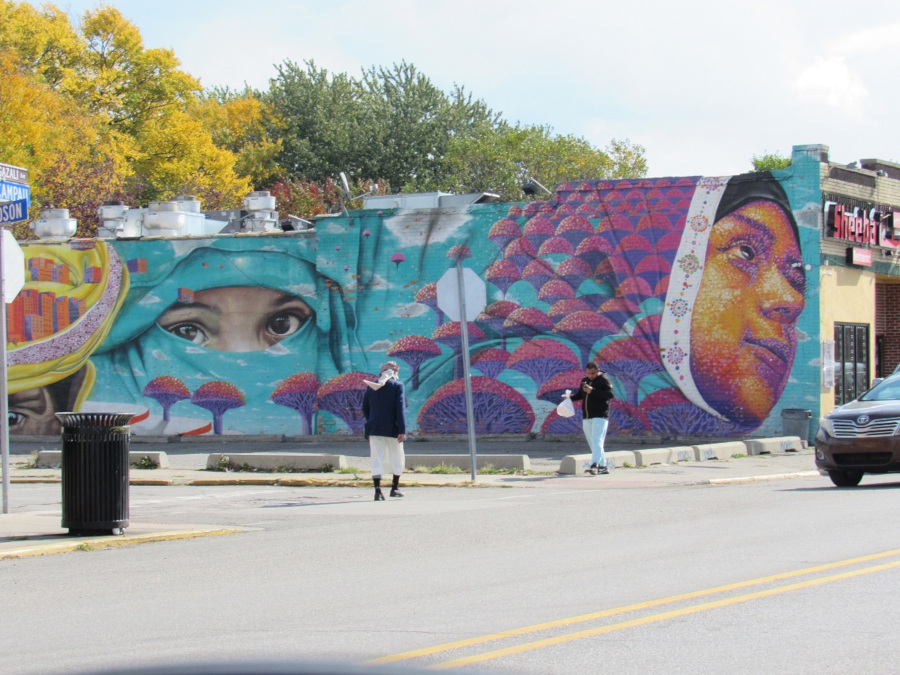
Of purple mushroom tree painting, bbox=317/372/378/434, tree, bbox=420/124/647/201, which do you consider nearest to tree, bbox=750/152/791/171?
tree, bbox=420/124/647/201

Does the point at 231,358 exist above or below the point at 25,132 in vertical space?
below

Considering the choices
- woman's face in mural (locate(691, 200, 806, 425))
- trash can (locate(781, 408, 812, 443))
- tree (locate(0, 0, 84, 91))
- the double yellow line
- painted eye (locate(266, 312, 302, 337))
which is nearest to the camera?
the double yellow line

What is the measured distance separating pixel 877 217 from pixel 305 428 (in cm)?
1420

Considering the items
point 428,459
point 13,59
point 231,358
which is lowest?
point 428,459

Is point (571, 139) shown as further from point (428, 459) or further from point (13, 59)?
point (428, 459)

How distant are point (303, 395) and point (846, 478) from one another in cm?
1518

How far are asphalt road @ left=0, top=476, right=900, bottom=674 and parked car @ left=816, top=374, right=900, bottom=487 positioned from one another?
72.8 inches

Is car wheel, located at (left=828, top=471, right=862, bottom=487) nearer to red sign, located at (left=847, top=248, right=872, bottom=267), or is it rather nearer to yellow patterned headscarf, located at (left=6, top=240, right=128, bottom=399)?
red sign, located at (left=847, top=248, right=872, bottom=267)

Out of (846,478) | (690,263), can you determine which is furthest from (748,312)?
(846,478)

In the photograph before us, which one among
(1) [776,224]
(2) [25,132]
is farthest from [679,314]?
(2) [25,132]

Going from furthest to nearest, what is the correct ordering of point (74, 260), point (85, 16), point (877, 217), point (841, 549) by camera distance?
1. point (85, 16)
2. point (74, 260)
3. point (877, 217)
4. point (841, 549)

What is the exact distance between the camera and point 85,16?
60.3 metres

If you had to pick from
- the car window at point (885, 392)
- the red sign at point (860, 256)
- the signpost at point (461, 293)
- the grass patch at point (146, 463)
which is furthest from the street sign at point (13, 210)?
the red sign at point (860, 256)

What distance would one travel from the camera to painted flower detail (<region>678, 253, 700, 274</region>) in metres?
26.3
